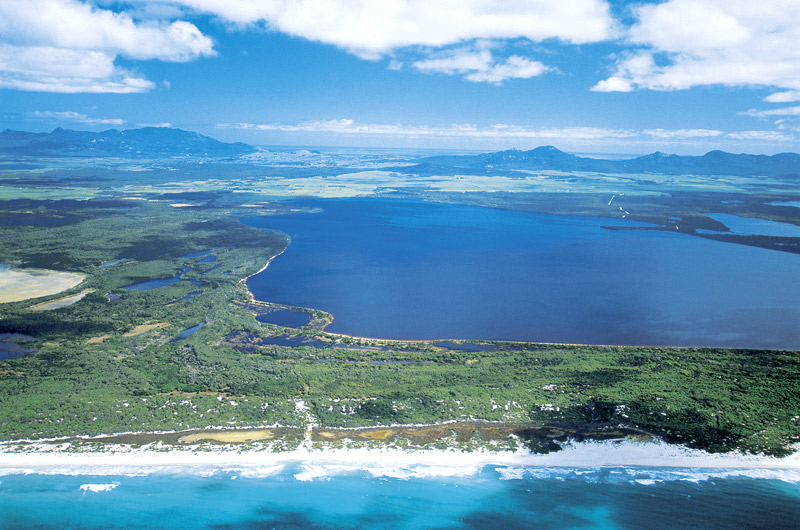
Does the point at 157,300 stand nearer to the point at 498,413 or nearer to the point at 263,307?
the point at 263,307

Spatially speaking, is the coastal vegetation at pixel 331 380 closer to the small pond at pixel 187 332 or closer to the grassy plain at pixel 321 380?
the grassy plain at pixel 321 380

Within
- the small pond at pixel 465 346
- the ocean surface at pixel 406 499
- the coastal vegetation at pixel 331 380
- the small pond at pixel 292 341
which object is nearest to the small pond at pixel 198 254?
the coastal vegetation at pixel 331 380

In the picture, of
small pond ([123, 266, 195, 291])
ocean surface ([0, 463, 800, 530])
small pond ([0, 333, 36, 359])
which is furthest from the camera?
small pond ([123, 266, 195, 291])

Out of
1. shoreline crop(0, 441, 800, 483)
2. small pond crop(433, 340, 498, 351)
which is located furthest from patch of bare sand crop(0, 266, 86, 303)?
small pond crop(433, 340, 498, 351)

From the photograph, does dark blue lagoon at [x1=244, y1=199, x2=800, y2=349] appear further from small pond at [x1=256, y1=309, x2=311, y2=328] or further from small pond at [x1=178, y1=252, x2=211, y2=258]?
small pond at [x1=178, y1=252, x2=211, y2=258]

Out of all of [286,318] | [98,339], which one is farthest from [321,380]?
[98,339]

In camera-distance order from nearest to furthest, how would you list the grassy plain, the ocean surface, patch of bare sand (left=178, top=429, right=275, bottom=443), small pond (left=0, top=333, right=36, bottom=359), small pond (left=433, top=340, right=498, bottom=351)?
the ocean surface → patch of bare sand (left=178, top=429, right=275, bottom=443) → the grassy plain → small pond (left=0, top=333, right=36, bottom=359) → small pond (left=433, top=340, right=498, bottom=351)

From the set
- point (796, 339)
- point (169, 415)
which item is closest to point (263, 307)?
point (169, 415)
